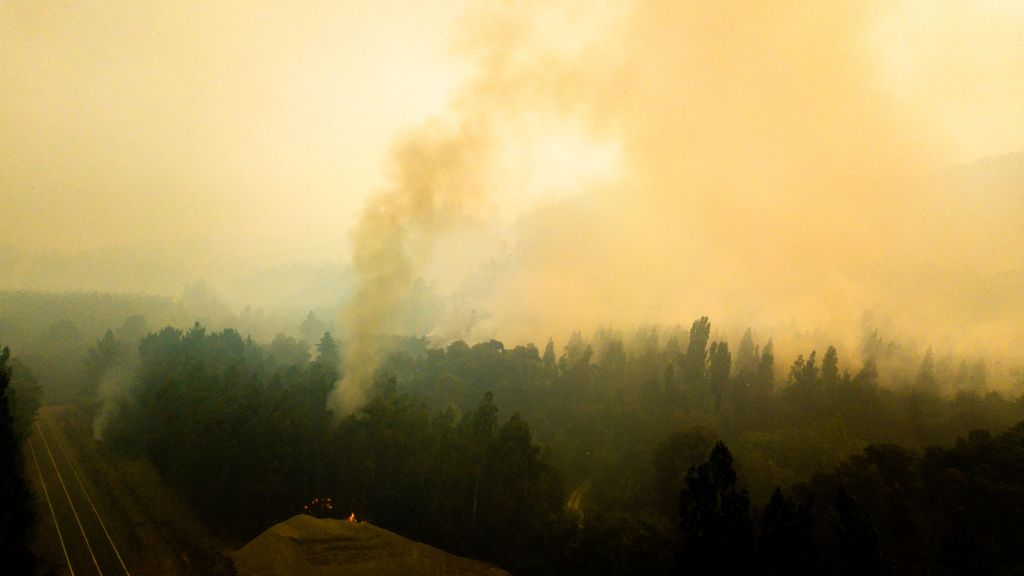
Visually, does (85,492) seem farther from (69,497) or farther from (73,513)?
(73,513)

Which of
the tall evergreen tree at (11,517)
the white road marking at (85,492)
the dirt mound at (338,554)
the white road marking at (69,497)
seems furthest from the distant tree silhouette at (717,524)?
the white road marking at (69,497)

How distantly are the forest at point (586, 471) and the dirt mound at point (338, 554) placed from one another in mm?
5960

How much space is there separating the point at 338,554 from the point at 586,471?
4933 centimetres

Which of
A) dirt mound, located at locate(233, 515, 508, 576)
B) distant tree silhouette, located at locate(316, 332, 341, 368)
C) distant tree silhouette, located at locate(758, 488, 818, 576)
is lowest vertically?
dirt mound, located at locate(233, 515, 508, 576)

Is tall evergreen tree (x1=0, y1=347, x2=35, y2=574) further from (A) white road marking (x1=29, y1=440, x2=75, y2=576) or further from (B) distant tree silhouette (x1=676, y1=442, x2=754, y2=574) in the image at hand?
(B) distant tree silhouette (x1=676, y1=442, x2=754, y2=574)

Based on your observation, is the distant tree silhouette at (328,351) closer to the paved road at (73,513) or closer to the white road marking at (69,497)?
the paved road at (73,513)

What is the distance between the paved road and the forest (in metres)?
6.38

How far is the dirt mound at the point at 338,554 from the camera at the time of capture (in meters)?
41.1

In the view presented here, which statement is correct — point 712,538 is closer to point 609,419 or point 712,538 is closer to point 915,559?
point 915,559

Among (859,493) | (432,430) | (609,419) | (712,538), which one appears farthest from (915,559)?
(609,419)

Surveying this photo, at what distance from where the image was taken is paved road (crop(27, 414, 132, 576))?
131 feet

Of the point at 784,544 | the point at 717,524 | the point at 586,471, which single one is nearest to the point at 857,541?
the point at 784,544

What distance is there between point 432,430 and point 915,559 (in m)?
47.4

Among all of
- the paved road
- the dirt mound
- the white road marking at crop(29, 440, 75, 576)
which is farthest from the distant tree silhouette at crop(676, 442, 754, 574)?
the white road marking at crop(29, 440, 75, 576)
